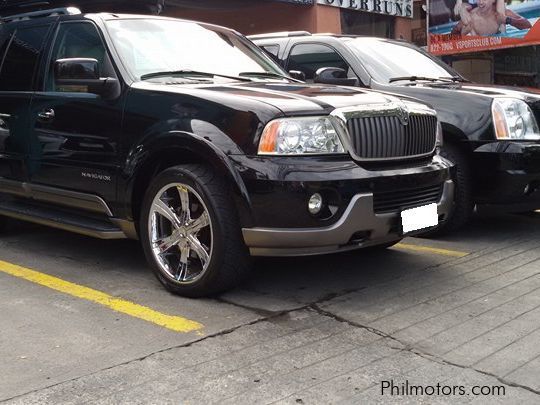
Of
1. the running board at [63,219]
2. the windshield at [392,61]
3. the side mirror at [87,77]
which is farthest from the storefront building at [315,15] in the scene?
the side mirror at [87,77]

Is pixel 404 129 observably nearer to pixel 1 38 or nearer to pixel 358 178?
pixel 358 178

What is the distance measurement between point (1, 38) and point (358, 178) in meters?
3.94

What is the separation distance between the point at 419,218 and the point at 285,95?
3.93 ft

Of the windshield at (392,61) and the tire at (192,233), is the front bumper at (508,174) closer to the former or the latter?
the windshield at (392,61)

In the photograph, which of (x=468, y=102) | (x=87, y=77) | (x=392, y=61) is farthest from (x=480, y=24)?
(x=87, y=77)

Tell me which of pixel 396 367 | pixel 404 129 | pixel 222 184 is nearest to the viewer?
pixel 396 367

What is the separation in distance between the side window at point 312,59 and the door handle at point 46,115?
117 inches

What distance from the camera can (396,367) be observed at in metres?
3.21

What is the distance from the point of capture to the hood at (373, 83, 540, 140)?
5.62 metres

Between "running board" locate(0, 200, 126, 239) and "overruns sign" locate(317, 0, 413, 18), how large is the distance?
1070 centimetres

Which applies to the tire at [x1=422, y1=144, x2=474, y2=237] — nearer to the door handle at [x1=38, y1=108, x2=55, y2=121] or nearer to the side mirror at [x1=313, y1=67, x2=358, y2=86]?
the side mirror at [x1=313, y1=67, x2=358, y2=86]

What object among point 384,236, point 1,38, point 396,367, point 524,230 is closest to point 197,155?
point 384,236

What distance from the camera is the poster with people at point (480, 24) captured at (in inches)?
551

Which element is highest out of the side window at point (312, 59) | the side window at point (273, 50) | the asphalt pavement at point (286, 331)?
the side window at point (273, 50)
